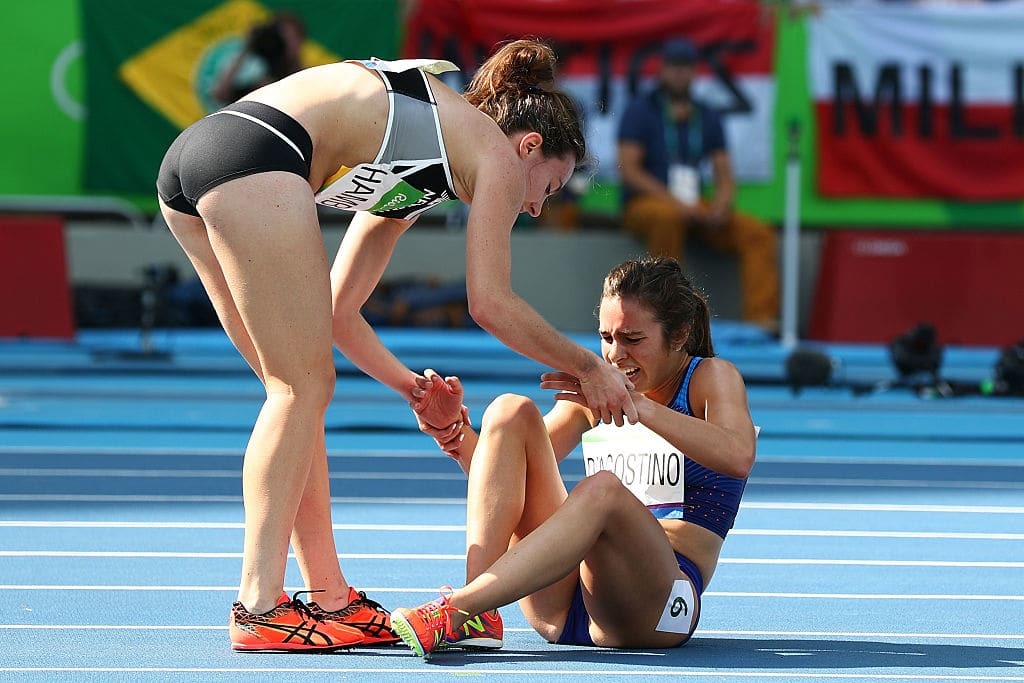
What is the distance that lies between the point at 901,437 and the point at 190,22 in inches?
293

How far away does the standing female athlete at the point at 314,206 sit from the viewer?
338 centimetres

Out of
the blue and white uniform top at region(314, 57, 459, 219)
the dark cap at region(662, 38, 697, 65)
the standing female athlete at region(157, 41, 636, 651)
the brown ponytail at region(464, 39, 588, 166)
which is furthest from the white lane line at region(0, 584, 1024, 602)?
the dark cap at region(662, 38, 697, 65)

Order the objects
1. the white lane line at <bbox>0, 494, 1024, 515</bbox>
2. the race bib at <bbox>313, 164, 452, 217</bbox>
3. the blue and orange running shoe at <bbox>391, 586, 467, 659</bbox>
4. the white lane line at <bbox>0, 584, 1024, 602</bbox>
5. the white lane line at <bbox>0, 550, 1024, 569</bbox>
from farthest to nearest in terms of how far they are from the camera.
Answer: the white lane line at <bbox>0, 494, 1024, 515</bbox>, the white lane line at <bbox>0, 550, 1024, 569</bbox>, the white lane line at <bbox>0, 584, 1024, 602</bbox>, the race bib at <bbox>313, 164, 452, 217</bbox>, the blue and orange running shoe at <bbox>391, 586, 467, 659</bbox>

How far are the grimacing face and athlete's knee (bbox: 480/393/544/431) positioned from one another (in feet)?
0.75

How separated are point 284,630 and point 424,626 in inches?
12.5

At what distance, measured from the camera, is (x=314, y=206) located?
11.4 feet

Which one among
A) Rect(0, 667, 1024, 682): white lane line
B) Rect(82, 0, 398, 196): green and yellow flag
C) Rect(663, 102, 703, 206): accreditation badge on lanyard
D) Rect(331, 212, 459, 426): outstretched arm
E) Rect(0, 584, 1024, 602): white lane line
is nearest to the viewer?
Rect(0, 667, 1024, 682): white lane line

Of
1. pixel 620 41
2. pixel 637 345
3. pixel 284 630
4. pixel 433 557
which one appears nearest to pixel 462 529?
pixel 433 557

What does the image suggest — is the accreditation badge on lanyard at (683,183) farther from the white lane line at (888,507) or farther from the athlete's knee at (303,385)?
the athlete's knee at (303,385)

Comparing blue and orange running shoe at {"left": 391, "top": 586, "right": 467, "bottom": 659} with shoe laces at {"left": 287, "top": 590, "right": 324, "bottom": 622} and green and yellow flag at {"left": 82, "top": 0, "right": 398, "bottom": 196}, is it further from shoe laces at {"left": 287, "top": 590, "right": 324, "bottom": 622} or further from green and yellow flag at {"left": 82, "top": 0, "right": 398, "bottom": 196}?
green and yellow flag at {"left": 82, "top": 0, "right": 398, "bottom": 196}

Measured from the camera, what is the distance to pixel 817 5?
43.4ft

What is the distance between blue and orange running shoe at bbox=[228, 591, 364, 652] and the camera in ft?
11.3

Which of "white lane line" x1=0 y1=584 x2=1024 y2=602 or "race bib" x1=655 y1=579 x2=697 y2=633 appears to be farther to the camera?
"white lane line" x1=0 y1=584 x2=1024 y2=602

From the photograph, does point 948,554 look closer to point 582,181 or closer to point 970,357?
point 970,357
